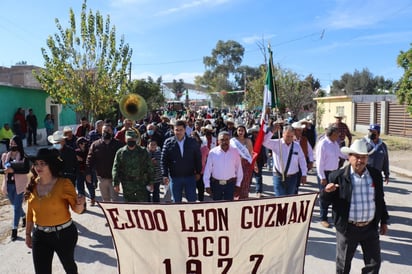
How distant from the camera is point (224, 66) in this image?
8319 centimetres

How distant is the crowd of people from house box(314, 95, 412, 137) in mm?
16566

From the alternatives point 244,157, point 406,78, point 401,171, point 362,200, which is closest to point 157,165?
point 244,157

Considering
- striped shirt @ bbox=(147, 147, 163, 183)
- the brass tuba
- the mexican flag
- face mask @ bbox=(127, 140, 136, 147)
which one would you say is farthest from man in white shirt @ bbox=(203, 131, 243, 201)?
the brass tuba

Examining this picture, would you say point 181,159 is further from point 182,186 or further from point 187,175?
point 182,186

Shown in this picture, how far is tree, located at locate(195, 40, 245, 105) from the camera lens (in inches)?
3179

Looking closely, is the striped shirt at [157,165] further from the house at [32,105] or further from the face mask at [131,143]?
the house at [32,105]

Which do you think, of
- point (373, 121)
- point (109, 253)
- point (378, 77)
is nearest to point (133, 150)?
point (109, 253)

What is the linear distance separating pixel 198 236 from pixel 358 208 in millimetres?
1639

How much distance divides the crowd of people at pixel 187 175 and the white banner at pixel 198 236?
642 millimetres

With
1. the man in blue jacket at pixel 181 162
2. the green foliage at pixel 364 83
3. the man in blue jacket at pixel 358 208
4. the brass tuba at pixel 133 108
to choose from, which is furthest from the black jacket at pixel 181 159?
the green foliage at pixel 364 83

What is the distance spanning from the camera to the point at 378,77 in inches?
2913

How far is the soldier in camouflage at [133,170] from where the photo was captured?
18.7 feet

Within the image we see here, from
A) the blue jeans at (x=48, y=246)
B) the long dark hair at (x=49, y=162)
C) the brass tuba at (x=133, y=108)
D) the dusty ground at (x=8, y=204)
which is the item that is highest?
the brass tuba at (x=133, y=108)

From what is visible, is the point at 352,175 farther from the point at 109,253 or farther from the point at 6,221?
the point at 6,221
